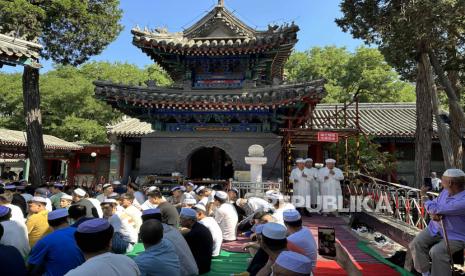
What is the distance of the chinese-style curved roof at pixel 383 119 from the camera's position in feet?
60.2

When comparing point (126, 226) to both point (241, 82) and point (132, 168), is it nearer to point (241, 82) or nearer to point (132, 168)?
point (241, 82)

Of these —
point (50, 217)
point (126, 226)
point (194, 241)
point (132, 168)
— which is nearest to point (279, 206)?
point (194, 241)

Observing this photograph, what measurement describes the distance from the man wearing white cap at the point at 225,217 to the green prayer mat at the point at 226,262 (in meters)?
0.75

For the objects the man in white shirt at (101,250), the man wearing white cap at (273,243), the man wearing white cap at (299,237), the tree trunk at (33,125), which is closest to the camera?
the man in white shirt at (101,250)

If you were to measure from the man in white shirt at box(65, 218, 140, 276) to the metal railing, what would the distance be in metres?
6.63

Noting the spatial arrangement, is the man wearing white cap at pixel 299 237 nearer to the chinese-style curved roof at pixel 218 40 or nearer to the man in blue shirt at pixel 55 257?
the man in blue shirt at pixel 55 257

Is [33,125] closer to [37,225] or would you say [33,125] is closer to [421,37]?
[37,225]

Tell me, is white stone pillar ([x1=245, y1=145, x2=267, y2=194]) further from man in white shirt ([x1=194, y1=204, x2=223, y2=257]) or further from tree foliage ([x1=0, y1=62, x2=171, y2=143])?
tree foliage ([x1=0, y1=62, x2=171, y2=143])

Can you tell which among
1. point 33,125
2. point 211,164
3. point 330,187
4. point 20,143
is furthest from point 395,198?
point 20,143

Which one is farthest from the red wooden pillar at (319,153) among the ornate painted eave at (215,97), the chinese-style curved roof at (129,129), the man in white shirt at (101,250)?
the man in white shirt at (101,250)

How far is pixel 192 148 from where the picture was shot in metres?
13.4

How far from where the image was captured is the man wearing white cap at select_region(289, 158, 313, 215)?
11.7 metres

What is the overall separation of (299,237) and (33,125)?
1124cm

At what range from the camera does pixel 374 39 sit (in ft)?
39.9
